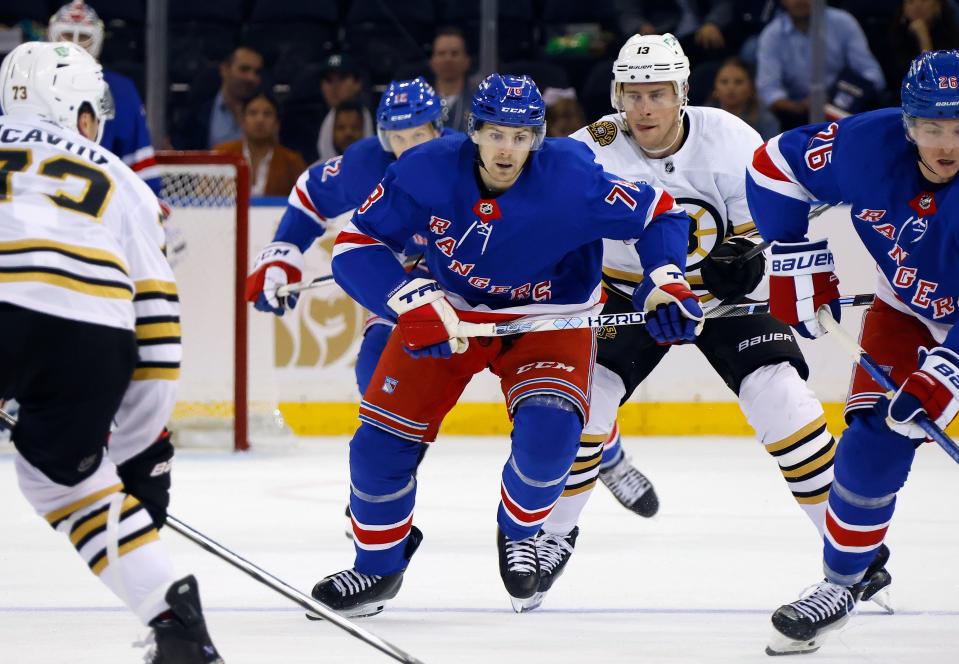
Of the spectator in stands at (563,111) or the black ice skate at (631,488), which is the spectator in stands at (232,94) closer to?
the spectator in stands at (563,111)

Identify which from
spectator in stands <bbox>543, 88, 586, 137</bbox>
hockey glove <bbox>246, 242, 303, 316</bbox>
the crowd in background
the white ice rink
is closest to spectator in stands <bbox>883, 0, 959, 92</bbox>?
the crowd in background

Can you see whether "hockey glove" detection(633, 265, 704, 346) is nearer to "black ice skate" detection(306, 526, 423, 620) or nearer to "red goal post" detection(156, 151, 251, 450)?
"black ice skate" detection(306, 526, 423, 620)

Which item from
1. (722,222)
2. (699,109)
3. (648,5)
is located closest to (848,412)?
(722,222)

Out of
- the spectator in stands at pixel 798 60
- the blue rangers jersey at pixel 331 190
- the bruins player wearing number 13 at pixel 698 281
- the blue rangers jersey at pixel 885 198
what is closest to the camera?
the blue rangers jersey at pixel 885 198

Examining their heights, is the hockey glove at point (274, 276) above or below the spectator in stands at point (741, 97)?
below

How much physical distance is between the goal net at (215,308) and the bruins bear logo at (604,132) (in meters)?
2.60

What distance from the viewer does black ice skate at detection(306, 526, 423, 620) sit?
3.17 metres

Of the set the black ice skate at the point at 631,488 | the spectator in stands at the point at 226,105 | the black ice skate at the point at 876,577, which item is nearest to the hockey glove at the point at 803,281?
the black ice skate at the point at 876,577

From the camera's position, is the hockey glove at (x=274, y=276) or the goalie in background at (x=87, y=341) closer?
the goalie in background at (x=87, y=341)

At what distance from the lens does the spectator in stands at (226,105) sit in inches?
253

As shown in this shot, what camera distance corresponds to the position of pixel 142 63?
6.38 metres

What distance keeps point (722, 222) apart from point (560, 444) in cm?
83

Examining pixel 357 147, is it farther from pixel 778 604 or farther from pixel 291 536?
pixel 778 604

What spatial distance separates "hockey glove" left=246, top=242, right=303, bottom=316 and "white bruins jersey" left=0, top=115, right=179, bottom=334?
4.88ft
